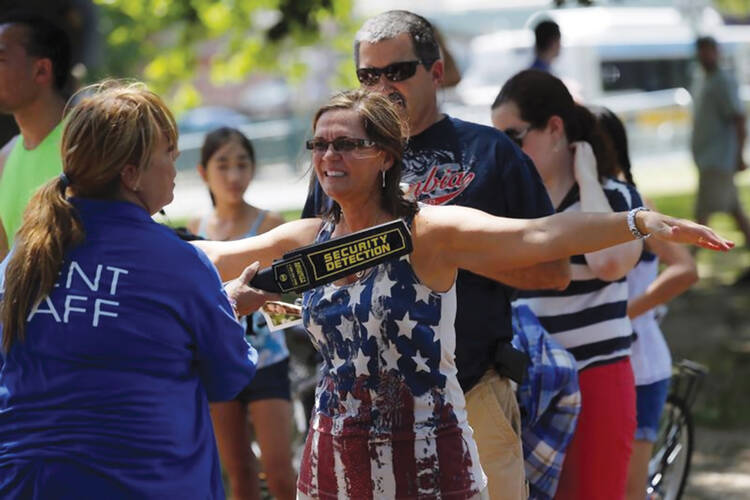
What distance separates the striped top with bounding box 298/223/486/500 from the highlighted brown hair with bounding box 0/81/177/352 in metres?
0.64

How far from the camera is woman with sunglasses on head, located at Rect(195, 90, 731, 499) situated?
328 centimetres

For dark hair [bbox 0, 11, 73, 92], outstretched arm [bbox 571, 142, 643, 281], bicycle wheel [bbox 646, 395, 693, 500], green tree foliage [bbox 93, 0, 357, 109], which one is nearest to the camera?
outstretched arm [bbox 571, 142, 643, 281]

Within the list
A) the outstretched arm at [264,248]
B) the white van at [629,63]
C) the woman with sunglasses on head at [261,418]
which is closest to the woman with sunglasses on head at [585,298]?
the outstretched arm at [264,248]

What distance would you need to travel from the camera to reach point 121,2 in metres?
17.4

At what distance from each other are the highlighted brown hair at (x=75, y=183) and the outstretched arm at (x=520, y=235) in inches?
30.9

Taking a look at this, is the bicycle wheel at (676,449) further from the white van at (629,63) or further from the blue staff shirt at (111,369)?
the white van at (629,63)

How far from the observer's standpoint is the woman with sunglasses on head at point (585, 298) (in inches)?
181

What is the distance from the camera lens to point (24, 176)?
4.85 meters

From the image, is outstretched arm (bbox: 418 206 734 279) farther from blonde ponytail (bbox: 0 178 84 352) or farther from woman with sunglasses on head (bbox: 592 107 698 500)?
woman with sunglasses on head (bbox: 592 107 698 500)

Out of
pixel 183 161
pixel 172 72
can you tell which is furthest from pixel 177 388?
pixel 183 161

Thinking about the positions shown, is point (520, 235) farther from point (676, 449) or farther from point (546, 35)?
point (546, 35)

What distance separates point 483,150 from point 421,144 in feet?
0.68

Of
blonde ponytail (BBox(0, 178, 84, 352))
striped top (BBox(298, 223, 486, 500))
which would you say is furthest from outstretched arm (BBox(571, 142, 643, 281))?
blonde ponytail (BBox(0, 178, 84, 352))

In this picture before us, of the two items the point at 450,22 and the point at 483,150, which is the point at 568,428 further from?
the point at 450,22
